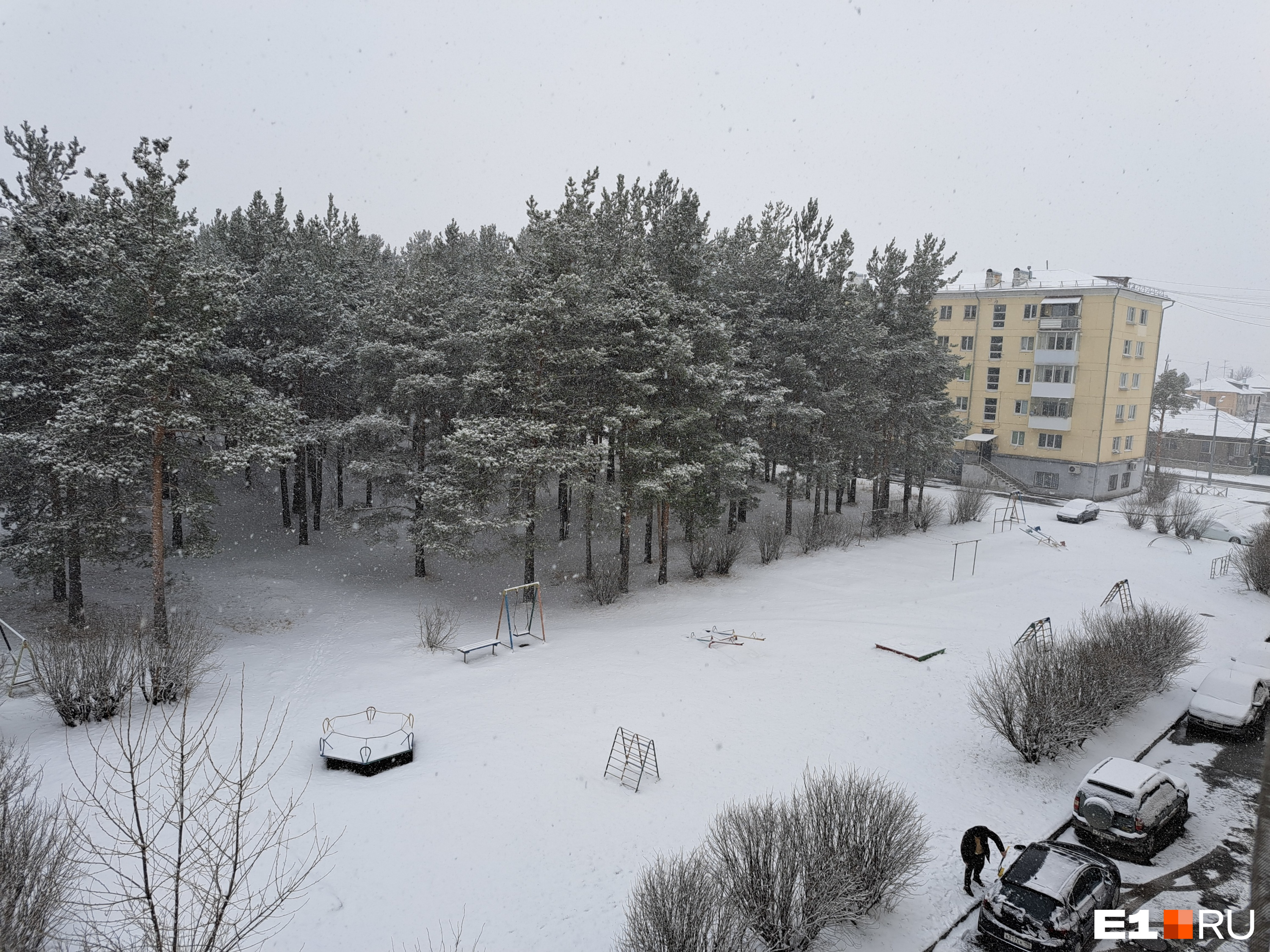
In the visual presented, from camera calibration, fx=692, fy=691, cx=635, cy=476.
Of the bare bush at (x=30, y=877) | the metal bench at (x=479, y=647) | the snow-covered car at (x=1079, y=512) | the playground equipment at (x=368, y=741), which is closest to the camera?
the bare bush at (x=30, y=877)

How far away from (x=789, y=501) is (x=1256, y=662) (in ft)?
59.9

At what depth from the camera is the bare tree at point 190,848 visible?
279 inches

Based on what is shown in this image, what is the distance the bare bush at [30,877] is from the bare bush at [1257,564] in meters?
37.8

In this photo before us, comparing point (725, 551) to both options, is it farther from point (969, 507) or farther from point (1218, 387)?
point (1218, 387)

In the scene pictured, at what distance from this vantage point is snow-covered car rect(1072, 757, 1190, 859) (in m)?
12.0

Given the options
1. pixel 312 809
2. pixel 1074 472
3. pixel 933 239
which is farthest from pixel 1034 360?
pixel 312 809

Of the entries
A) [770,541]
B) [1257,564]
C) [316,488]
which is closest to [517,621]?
[770,541]

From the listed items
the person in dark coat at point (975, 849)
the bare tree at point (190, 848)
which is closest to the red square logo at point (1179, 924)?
the person in dark coat at point (975, 849)

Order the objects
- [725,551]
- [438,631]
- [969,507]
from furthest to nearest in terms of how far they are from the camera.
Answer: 1. [969,507]
2. [725,551]
3. [438,631]

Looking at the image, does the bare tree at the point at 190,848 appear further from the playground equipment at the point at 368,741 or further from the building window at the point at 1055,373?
the building window at the point at 1055,373

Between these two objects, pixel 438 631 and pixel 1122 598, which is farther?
pixel 1122 598

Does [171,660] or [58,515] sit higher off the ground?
[58,515]

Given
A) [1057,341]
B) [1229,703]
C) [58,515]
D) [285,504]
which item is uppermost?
[1057,341]

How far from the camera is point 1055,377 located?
5222 centimetres
